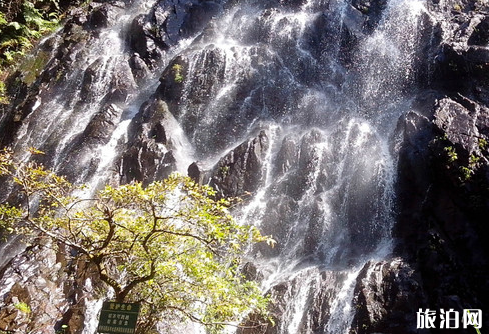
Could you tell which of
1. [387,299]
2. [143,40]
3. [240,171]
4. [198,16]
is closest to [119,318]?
[387,299]

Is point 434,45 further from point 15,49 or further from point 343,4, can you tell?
point 15,49

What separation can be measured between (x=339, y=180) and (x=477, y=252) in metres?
4.89

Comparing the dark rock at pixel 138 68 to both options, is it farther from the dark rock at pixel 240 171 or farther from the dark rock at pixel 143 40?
the dark rock at pixel 240 171

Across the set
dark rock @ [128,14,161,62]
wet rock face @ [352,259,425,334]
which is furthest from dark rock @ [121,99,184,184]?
wet rock face @ [352,259,425,334]

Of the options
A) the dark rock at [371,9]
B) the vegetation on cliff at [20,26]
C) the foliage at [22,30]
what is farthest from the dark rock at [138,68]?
the dark rock at [371,9]

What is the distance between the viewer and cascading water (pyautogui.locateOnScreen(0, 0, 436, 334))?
41.7 feet

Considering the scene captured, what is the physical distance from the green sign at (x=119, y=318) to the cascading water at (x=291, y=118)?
5.77 m

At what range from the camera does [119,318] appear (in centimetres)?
552

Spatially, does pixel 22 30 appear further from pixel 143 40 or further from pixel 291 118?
pixel 291 118

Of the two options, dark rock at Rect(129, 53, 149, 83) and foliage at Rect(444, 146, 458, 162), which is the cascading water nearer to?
dark rock at Rect(129, 53, 149, 83)

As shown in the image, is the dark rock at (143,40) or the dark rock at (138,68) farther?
the dark rock at (143,40)

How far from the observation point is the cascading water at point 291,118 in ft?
41.7

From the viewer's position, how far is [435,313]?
9797 millimetres

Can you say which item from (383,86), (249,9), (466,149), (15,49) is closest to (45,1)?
(15,49)
